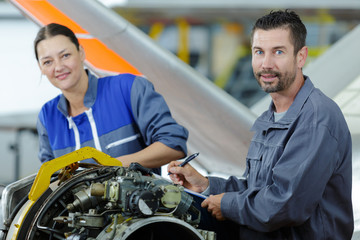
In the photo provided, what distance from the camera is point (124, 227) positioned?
0.99 m

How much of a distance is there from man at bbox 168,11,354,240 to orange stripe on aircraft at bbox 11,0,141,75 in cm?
119

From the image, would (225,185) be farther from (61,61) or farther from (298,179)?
(61,61)

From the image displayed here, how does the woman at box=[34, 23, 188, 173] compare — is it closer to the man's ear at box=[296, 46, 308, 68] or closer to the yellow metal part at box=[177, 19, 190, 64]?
the man's ear at box=[296, 46, 308, 68]

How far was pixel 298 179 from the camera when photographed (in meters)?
1.10

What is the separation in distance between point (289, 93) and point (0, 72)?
23.6 feet

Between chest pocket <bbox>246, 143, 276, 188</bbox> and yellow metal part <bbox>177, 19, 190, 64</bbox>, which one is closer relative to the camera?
chest pocket <bbox>246, 143, 276, 188</bbox>

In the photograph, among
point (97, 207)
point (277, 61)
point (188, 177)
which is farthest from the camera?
point (188, 177)

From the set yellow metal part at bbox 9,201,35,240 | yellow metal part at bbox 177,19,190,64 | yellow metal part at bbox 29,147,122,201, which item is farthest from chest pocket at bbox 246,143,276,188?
yellow metal part at bbox 177,19,190,64

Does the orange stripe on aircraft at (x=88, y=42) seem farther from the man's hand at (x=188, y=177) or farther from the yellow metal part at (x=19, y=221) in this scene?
the yellow metal part at (x=19, y=221)

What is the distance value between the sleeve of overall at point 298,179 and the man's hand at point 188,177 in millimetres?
227

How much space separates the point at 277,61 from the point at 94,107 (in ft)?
2.20

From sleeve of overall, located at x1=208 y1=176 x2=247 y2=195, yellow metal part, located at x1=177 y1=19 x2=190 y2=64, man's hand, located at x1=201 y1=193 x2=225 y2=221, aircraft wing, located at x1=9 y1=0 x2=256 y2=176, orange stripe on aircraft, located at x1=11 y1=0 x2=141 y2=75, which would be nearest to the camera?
man's hand, located at x1=201 y1=193 x2=225 y2=221

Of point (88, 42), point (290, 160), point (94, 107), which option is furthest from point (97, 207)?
point (88, 42)

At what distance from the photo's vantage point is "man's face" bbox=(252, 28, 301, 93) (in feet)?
4.00
